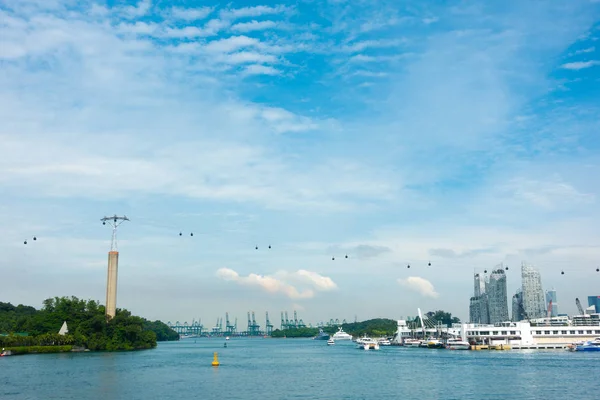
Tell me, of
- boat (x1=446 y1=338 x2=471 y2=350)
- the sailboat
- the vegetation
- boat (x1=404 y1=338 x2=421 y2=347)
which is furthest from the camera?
boat (x1=404 y1=338 x2=421 y2=347)

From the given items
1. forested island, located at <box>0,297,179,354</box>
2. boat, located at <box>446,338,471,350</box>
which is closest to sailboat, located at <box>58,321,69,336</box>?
forested island, located at <box>0,297,179,354</box>

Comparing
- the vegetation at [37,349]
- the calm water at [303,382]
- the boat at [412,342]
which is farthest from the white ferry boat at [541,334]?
the vegetation at [37,349]

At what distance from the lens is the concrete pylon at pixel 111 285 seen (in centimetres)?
12338

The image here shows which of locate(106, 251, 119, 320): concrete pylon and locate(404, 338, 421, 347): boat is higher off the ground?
locate(106, 251, 119, 320): concrete pylon

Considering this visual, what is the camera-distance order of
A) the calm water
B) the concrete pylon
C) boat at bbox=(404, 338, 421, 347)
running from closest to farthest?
the calm water
the concrete pylon
boat at bbox=(404, 338, 421, 347)

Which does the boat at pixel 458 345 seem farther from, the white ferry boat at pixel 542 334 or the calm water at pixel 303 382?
the calm water at pixel 303 382

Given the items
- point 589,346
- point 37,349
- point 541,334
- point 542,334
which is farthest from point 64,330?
point 589,346

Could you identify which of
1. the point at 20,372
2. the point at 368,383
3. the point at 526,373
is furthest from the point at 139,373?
the point at 526,373

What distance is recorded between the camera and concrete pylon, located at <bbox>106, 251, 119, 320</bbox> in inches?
4857

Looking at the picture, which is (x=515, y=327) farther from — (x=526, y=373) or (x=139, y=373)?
(x=139, y=373)

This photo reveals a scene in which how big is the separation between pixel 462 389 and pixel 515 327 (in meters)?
85.1

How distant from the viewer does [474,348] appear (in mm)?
127312

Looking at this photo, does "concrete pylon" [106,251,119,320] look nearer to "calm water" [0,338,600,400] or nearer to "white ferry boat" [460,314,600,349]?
"calm water" [0,338,600,400]

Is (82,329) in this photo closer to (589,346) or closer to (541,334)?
(541,334)
